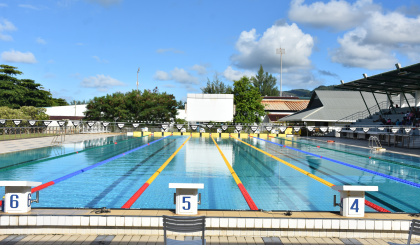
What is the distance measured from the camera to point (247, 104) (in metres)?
41.5

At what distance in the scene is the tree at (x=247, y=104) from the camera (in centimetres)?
4144

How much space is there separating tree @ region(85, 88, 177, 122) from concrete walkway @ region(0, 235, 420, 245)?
31577 millimetres

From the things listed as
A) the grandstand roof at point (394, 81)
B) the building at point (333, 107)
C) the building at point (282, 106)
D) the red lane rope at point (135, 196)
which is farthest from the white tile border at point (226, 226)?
the building at point (282, 106)

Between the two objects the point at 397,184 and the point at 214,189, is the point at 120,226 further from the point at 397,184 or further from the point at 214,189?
the point at 397,184

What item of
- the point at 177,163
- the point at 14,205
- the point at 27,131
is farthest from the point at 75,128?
the point at 14,205

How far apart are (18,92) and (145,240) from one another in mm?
46685

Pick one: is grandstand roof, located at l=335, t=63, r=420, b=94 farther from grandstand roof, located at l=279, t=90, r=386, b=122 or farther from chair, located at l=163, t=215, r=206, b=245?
chair, located at l=163, t=215, r=206, b=245

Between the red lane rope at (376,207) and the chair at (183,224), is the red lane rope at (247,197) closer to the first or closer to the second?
the red lane rope at (376,207)

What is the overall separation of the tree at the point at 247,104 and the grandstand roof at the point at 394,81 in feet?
52.3

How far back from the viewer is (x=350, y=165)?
1105cm

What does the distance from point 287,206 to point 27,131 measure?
70.5ft

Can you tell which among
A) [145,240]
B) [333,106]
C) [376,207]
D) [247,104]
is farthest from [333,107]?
[145,240]

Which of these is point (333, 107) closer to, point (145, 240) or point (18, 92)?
point (145, 240)

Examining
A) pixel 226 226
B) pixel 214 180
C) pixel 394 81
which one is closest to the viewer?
pixel 226 226
